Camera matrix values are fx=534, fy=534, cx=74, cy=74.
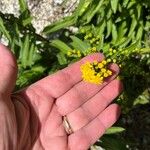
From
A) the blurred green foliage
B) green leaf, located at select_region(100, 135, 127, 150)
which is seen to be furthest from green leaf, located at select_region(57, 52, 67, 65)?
green leaf, located at select_region(100, 135, 127, 150)

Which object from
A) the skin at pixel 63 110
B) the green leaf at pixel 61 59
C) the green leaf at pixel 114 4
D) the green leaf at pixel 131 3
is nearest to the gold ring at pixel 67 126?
the skin at pixel 63 110

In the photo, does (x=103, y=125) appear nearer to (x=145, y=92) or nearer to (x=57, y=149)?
(x=57, y=149)

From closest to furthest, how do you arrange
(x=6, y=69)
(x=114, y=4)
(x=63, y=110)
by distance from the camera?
1. (x=6, y=69)
2. (x=63, y=110)
3. (x=114, y=4)

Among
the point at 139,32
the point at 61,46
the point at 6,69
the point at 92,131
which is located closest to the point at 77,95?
the point at 92,131

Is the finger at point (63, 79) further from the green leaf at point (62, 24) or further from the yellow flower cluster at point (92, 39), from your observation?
the green leaf at point (62, 24)

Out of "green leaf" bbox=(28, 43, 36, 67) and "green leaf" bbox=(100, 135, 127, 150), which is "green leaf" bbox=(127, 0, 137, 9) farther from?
"green leaf" bbox=(100, 135, 127, 150)

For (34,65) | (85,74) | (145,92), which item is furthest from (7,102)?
(145,92)

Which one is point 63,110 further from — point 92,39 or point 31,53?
point 31,53
